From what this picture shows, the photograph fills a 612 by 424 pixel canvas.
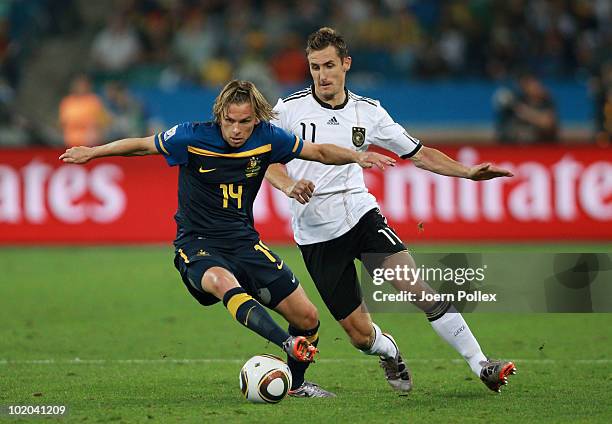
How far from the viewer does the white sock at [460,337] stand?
7.74m

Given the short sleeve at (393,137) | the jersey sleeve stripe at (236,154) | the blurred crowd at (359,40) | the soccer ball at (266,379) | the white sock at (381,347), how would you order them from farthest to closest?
1. the blurred crowd at (359,40)
2. the short sleeve at (393,137)
3. the white sock at (381,347)
4. the jersey sleeve stripe at (236,154)
5. the soccer ball at (266,379)

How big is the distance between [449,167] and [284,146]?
3.87ft

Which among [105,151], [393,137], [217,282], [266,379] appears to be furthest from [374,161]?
[105,151]

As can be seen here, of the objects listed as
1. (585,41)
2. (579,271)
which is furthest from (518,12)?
(579,271)

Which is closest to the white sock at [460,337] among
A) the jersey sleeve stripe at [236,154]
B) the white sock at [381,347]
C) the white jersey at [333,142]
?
the white sock at [381,347]

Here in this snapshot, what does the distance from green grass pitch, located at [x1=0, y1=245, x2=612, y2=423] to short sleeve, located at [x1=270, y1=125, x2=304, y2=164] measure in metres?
1.56

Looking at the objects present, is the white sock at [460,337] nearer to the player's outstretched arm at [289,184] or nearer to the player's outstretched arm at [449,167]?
the player's outstretched arm at [449,167]

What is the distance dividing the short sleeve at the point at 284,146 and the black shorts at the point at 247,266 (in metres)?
0.58

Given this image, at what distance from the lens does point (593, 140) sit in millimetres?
19359

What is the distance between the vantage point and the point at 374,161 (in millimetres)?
7176

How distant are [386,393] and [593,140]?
12.6 meters

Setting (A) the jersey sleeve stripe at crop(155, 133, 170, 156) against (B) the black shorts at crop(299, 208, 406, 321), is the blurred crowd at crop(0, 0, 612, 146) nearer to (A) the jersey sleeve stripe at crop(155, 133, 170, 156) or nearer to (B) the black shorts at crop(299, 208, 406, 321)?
(B) the black shorts at crop(299, 208, 406, 321)

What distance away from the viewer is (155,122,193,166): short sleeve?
24.1 feet

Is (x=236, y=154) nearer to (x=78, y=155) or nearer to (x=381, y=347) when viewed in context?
(x=78, y=155)
